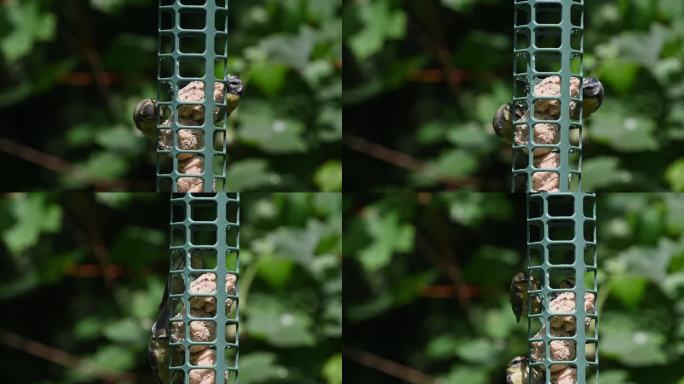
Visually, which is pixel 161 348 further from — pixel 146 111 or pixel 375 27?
pixel 375 27

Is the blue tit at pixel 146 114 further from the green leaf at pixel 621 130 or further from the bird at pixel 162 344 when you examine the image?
the green leaf at pixel 621 130

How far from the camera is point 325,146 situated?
307cm

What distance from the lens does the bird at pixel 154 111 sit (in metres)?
1.96

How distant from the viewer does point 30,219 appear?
3.07 meters

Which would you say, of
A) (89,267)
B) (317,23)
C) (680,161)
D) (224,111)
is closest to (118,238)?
(89,267)

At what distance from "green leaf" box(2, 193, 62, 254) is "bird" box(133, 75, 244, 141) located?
114cm

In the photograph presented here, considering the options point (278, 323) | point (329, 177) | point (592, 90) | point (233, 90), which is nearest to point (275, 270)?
point (278, 323)

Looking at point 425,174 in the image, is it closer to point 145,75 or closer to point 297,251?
point 297,251

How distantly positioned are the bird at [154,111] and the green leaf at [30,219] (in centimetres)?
114

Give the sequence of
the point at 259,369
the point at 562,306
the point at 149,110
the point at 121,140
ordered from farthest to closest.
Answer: the point at 121,140 < the point at 259,369 < the point at 149,110 < the point at 562,306

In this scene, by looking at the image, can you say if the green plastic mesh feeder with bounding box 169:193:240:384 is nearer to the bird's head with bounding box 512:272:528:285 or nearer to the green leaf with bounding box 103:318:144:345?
the bird's head with bounding box 512:272:528:285

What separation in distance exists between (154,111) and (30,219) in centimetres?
123

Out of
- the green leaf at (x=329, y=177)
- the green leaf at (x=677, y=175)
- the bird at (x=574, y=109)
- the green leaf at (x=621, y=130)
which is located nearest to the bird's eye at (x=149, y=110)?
the bird at (x=574, y=109)

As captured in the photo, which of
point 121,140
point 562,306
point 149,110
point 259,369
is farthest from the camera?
point 121,140
